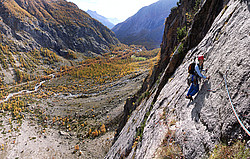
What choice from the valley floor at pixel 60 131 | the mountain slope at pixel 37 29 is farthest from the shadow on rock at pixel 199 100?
the mountain slope at pixel 37 29

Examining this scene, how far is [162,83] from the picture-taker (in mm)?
11500

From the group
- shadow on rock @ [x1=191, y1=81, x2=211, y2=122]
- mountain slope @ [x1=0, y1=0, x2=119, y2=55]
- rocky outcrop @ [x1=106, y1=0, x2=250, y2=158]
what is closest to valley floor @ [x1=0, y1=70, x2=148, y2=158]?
rocky outcrop @ [x1=106, y1=0, x2=250, y2=158]

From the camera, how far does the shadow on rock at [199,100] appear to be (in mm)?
4541

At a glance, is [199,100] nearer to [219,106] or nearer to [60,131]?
[219,106]

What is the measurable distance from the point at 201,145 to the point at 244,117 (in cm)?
157

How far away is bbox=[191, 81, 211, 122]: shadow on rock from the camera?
4541 millimetres

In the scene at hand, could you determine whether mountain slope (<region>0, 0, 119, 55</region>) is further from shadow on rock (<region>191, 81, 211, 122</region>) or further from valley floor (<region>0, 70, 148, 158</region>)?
shadow on rock (<region>191, 81, 211, 122</region>)

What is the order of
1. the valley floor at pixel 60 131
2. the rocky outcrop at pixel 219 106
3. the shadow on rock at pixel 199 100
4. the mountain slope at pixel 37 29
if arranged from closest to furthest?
the rocky outcrop at pixel 219 106 < the shadow on rock at pixel 199 100 < the valley floor at pixel 60 131 < the mountain slope at pixel 37 29

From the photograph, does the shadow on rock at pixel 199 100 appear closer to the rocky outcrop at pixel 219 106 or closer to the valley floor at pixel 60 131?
the rocky outcrop at pixel 219 106

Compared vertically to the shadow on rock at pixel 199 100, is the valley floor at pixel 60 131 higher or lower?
lower

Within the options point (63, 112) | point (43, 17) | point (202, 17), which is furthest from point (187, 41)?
point (43, 17)

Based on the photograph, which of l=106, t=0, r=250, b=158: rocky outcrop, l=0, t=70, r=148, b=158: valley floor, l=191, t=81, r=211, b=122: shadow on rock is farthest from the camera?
l=0, t=70, r=148, b=158: valley floor

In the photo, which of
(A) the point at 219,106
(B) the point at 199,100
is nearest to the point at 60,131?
(B) the point at 199,100

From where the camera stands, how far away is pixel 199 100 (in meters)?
4.85
